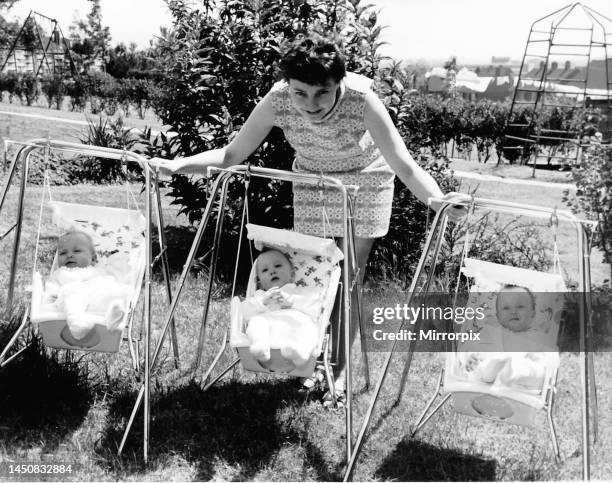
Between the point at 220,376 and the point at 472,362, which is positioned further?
the point at 220,376

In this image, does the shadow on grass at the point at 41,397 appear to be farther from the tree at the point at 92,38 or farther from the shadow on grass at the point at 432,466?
the tree at the point at 92,38

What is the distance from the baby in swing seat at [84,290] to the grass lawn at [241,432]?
0.44 metres

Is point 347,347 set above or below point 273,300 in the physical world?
below

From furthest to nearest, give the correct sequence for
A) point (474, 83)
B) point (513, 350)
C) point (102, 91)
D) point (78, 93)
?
point (474, 83)
point (102, 91)
point (78, 93)
point (513, 350)

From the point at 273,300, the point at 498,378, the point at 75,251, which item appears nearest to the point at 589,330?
the point at 498,378

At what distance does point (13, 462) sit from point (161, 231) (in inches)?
46.3

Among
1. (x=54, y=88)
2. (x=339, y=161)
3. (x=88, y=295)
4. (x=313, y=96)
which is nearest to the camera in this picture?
(x=313, y=96)

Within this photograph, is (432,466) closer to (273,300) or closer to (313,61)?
(273,300)

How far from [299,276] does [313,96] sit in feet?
2.82

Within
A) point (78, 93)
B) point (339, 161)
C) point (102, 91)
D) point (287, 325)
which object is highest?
point (102, 91)

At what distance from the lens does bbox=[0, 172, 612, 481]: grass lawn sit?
2.86m

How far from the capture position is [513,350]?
276cm

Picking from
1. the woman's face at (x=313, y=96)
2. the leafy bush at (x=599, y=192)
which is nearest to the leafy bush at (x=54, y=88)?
the leafy bush at (x=599, y=192)

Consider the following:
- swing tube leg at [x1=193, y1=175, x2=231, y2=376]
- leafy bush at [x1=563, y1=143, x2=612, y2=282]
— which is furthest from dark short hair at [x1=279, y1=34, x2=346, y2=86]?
leafy bush at [x1=563, y1=143, x2=612, y2=282]
